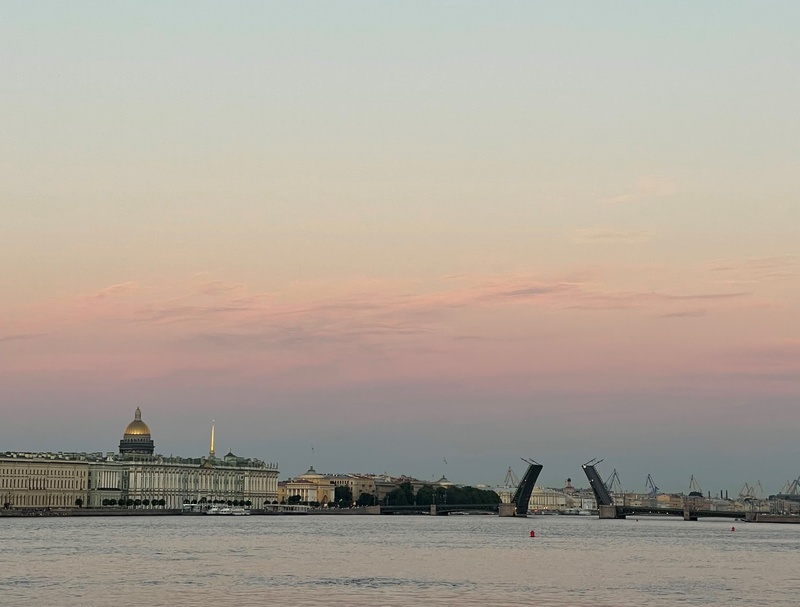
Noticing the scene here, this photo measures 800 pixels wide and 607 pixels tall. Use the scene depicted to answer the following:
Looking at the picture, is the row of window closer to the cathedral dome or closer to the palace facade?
the palace facade

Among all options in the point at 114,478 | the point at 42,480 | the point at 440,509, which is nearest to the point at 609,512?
the point at 440,509

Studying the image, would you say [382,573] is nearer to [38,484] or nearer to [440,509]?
[38,484]

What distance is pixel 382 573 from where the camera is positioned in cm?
4747

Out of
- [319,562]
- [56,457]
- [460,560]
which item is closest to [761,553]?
[460,560]

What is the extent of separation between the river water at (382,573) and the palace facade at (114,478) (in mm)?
96002

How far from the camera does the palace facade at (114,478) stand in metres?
167

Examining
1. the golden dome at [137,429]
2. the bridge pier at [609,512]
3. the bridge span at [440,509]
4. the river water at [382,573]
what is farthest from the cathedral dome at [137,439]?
the river water at [382,573]

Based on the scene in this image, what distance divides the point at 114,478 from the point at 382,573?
452ft

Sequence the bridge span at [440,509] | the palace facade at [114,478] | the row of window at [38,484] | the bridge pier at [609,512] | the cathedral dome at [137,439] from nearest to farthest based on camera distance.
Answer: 1. the bridge pier at [609,512]
2. the row of window at [38,484]
3. the palace facade at [114,478]
4. the bridge span at [440,509]
5. the cathedral dome at [137,439]

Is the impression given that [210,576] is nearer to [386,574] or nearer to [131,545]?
[386,574]

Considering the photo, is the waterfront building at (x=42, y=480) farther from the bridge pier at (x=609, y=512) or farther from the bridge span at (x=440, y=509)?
the bridge pier at (x=609, y=512)

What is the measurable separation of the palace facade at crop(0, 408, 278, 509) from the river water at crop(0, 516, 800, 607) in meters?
96.0

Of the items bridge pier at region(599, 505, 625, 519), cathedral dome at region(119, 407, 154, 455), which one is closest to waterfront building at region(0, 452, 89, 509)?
cathedral dome at region(119, 407, 154, 455)

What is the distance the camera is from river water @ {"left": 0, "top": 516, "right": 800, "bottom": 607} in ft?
126
